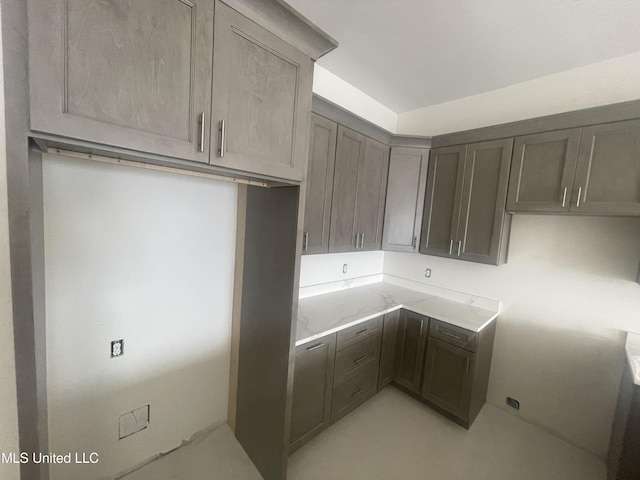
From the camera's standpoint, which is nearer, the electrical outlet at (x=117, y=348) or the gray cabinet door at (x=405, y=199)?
the electrical outlet at (x=117, y=348)

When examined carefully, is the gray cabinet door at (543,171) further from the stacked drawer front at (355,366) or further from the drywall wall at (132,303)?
the drywall wall at (132,303)

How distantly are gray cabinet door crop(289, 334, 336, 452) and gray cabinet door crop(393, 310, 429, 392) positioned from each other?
86cm

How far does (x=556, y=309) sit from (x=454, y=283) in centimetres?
75

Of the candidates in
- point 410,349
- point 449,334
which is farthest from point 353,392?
point 449,334

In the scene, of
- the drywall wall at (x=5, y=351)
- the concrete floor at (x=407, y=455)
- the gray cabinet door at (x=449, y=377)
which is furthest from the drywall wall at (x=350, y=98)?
the concrete floor at (x=407, y=455)

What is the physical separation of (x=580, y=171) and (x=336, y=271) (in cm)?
192

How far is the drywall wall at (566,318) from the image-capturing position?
1.71m

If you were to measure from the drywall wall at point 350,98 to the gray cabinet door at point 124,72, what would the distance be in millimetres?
1184

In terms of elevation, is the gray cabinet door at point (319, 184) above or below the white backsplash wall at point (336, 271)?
above

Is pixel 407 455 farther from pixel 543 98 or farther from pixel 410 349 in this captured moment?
pixel 543 98

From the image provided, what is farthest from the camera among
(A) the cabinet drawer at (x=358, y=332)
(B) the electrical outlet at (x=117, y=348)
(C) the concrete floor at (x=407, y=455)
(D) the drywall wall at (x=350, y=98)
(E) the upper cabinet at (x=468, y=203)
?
(D) the drywall wall at (x=350, y=98)

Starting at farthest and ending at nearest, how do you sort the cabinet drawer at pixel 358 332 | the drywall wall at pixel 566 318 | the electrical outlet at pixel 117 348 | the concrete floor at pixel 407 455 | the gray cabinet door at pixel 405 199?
the gray cabinet door at pixel 405 199, the cabinet drawer at pixel 358 332, the drywall wall at pixel 566 318, the concrete floor at pixel 407 455, the electrical outlet at pixel 117 348

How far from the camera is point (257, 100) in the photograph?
3.58 feet

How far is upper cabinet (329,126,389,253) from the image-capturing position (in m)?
1.92
